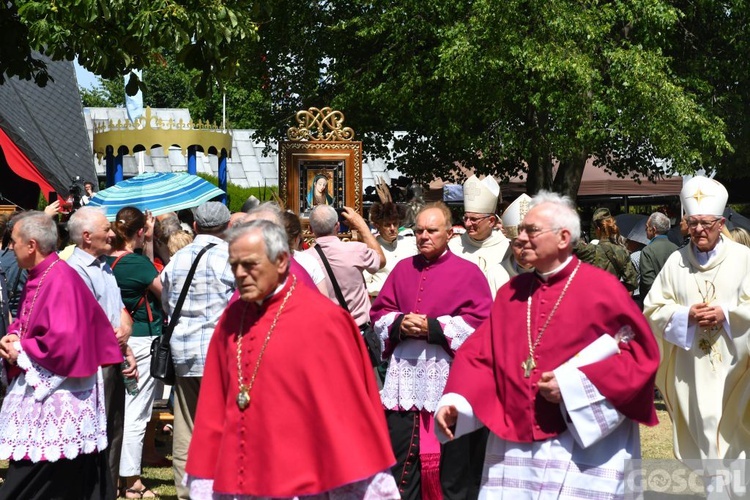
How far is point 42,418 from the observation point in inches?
245

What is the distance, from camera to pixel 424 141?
25641 millimetres

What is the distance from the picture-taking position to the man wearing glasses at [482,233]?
870cm

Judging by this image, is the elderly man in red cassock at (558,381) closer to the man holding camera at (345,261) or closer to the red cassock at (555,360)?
the red cassock at (555,360)

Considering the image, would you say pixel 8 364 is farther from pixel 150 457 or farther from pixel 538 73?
pixel 538 73

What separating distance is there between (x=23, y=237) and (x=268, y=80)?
1923 centimetres

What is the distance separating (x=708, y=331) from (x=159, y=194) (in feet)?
23.3

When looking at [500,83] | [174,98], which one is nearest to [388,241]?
[500,83]

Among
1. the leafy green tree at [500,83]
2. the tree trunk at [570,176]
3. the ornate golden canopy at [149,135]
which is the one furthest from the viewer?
the tree trunk at [570,176]

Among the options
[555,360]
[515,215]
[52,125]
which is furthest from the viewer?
[52,125]

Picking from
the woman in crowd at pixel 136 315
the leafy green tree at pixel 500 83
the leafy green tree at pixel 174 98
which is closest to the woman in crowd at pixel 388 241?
the woman in crowd at pixel 136 315

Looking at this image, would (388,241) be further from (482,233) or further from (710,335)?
(710,335)

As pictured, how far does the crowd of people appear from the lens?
181 inches

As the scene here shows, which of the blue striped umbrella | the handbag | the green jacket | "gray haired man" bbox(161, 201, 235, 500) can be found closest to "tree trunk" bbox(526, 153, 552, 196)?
the blue striped umbrella

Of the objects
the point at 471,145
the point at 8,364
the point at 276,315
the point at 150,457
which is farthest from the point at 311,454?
the point at 471,145
